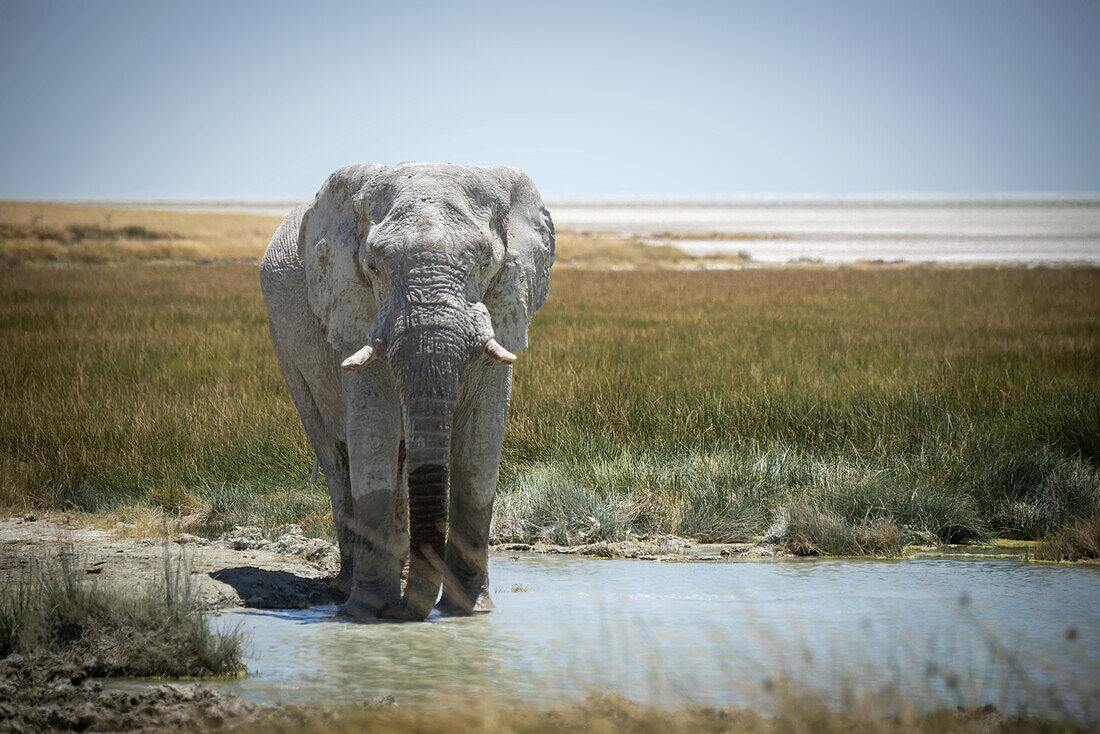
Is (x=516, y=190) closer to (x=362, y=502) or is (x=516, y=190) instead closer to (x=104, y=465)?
(x=362, y=502)

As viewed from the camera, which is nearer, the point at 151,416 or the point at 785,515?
the point at 785,515

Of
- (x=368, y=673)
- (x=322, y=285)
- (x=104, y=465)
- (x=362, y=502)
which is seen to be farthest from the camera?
(x=104, y=465)

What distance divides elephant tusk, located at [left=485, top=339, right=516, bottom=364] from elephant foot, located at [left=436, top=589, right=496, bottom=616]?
140cm

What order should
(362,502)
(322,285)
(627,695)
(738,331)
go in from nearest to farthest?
1. (627,695)
2. (362,502)
3. (322,285)
4. (738,331)

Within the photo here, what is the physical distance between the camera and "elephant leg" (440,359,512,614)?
6.37m

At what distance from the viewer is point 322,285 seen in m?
6.68

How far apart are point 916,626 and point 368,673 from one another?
8.84ft

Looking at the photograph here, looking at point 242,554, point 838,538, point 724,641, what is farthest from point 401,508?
point 838,538

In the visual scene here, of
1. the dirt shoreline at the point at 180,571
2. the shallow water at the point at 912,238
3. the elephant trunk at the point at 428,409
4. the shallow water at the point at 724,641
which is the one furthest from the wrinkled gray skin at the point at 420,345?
the shallow water at the point at 912,238

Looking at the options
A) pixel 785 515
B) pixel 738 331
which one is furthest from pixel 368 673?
pixel 738 331

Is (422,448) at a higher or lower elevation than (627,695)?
higher

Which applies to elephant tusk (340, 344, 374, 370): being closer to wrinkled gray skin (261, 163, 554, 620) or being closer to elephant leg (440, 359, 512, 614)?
wrinkled gray skin (261, 163, 554, 620)

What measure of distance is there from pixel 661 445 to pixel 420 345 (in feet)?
17.1

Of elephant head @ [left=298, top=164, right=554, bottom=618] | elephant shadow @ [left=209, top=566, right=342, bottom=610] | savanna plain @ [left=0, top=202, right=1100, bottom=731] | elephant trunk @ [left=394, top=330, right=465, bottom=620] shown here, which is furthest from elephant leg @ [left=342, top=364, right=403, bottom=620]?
savanna plain @ [left=0, top=202, right=1100, bottom=731]
